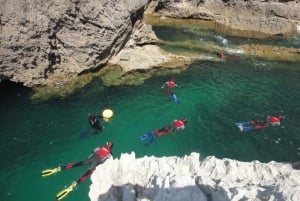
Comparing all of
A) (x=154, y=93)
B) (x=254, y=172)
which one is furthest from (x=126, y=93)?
(x=254, y=172)

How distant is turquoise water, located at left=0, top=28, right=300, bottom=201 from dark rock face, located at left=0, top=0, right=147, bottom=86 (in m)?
2.07

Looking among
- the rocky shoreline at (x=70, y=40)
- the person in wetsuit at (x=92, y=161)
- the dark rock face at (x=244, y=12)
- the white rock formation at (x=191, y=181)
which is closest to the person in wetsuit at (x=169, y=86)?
the rocky shoreline at (x=70, y=40)

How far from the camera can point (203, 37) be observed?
37.8 m

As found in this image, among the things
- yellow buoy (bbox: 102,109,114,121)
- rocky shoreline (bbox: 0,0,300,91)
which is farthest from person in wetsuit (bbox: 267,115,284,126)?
yellow buoy (bbox: 102,109,114,121)

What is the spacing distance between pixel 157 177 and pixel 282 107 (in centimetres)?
1622

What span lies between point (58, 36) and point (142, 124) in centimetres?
930

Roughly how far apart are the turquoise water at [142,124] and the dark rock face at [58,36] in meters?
2.07

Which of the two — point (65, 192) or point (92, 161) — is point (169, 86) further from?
point (65, 192)

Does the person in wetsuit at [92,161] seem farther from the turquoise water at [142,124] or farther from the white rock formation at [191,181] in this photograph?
the white rock formation at [191,181]

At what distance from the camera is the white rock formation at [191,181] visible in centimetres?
1207

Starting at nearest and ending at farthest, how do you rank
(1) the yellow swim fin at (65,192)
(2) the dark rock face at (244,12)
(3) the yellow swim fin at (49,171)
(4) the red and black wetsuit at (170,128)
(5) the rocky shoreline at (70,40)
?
1. (1) the yellow swim fin at (65,192)
2. (3) the yellow swim fin at (49,171)
3. (4) the red and black wetsuit at (170,128)
4. (5) the rocky shoreline at (70,40)
5. (2) the dark rock face at (244,12)

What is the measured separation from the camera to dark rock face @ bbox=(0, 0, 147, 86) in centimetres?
2425

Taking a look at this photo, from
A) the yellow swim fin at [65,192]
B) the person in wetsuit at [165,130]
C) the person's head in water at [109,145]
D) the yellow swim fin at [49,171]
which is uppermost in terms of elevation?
the person's head in water at [109,145]

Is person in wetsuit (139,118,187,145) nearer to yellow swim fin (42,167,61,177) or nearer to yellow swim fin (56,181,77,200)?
yellow swim fin (42,167,61,177)
